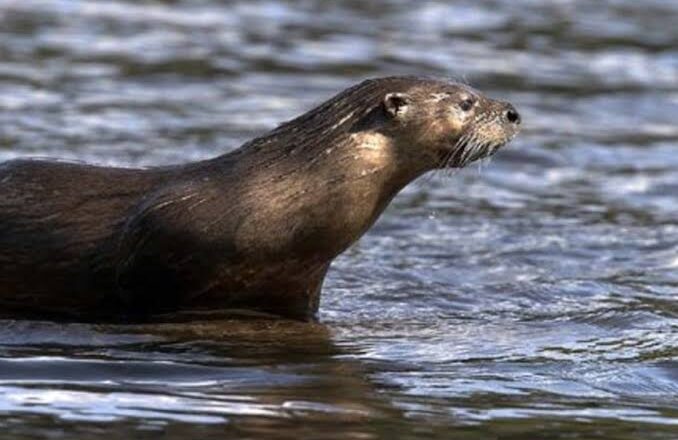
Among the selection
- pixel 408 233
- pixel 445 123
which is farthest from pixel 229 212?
pixel 408 233

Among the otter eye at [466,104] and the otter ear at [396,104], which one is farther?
the otter eye at [466,104]

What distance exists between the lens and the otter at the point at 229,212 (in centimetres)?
783

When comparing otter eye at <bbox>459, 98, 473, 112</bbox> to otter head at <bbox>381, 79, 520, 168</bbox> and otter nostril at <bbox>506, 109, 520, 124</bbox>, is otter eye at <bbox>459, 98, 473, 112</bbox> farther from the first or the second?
otter nostril at <bbox>506, 109, 520, 124</bbox>

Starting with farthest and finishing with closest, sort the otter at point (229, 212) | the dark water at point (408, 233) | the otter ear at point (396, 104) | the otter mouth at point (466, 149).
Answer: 1. the otter mouth at point (466, 149)
2. the otter ear at point (396, 104)
3. the otter at point (229, 212)
4. the dark water at point (408, 233)

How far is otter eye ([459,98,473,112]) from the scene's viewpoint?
8297 mm

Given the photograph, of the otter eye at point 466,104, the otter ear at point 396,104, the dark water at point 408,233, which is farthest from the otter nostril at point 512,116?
the dark water at point 408,233

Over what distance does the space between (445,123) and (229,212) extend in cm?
94

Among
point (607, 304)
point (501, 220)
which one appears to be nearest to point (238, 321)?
point (607, 304)

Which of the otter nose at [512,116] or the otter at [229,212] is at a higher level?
the otter nose at [512,116]

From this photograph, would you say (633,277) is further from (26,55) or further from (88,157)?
(26,55)

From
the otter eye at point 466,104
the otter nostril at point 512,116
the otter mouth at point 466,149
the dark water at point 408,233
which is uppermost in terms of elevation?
the otter eye at point 466,104

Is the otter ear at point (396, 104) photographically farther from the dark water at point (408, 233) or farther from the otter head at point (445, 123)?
the dark water at point (408, 233)

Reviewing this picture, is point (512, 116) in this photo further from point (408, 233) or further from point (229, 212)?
point (408, 233)

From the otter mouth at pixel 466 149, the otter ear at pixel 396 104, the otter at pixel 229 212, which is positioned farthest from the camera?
the otter mouth at pixel 466 149
